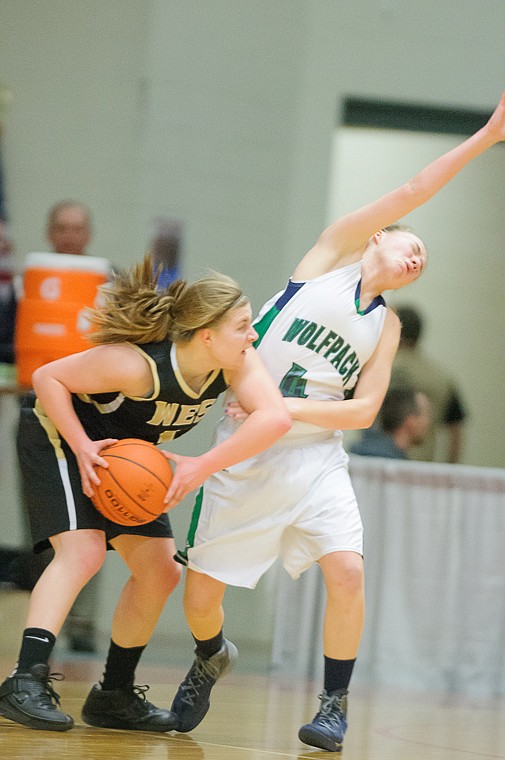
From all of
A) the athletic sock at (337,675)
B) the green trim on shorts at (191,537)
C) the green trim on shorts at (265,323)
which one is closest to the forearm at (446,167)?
the green trim on shorts at (265,323)

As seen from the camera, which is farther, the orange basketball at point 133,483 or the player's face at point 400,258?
the player's face at point 400,258

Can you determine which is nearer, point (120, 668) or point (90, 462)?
point (90, 462)

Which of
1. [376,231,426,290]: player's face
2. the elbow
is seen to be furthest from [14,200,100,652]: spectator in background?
[376,231,426,290]: player's face

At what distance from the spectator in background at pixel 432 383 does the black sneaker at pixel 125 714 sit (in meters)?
3.23

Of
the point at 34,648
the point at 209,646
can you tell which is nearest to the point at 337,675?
the point at 209,646

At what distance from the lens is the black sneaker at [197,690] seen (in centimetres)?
338

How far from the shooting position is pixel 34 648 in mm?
3059

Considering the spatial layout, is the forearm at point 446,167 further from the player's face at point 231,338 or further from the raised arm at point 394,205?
the player's face at point 231,338

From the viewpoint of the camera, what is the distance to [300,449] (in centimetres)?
332

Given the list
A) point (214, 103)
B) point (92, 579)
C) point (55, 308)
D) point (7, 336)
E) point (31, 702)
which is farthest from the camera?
point (214, 103)

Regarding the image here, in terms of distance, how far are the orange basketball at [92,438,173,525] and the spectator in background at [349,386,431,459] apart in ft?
8.96

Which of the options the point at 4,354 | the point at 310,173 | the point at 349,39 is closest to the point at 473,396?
the point at 310,173

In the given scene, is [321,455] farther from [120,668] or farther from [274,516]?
[120,668]

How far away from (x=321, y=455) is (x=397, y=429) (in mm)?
2595
